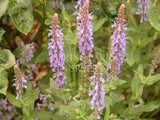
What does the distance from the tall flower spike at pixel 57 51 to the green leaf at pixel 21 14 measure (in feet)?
0.94

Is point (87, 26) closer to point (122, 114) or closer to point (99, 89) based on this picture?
point (99, 89)

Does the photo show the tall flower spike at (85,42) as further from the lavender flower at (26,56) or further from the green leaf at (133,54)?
the lavender flower at (26,56)

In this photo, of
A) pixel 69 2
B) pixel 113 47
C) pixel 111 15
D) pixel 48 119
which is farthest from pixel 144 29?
pixel 48 119

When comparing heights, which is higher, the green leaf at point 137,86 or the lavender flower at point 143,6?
the lavender flower at point 143,6

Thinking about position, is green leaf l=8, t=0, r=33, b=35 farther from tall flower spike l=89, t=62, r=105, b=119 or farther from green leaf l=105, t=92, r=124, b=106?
green leaf l=105, t=92, r=124, b=106

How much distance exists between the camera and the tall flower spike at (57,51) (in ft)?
6.17

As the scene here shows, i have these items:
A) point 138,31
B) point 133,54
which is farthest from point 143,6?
point 133,54

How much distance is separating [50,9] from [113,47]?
2.80ft

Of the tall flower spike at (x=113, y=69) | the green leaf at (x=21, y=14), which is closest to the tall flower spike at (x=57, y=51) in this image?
the green leaf at (x=21, y=14)

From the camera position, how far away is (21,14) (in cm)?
219

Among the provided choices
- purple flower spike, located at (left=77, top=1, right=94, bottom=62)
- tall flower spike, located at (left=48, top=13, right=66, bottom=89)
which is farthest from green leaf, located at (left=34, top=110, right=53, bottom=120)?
purple flower spike, located at (left=77, top=1, right=94, bottom=62)

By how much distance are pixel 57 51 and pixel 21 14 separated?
1.69ft

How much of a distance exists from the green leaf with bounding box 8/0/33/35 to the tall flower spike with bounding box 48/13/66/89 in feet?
0.94

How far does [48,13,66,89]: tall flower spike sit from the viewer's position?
1879 millimetres
